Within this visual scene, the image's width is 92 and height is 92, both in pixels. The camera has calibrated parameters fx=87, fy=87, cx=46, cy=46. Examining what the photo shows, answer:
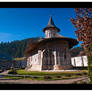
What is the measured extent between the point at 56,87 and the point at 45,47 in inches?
450

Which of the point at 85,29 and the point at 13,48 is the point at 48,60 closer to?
the point at 13,48

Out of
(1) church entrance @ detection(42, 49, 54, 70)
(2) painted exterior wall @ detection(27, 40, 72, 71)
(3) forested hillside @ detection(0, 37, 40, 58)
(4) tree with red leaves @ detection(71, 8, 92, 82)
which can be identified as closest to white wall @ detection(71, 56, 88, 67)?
(2) painted exterior wall @ detection(27, 40, 72, 71)

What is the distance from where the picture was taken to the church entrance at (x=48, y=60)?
14.9m

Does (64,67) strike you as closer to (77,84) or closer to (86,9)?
(77,84)

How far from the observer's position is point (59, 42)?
1548cm

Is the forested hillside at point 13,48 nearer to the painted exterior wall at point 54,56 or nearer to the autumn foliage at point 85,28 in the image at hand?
the autumn foliage at point 85,28

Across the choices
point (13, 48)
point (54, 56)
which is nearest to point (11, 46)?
point (13, 48)

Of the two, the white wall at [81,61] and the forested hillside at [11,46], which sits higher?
the forested hillside at [11,46]

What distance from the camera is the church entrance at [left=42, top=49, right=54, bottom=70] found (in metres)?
14.9

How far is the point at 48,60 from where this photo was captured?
1534 centimetres
